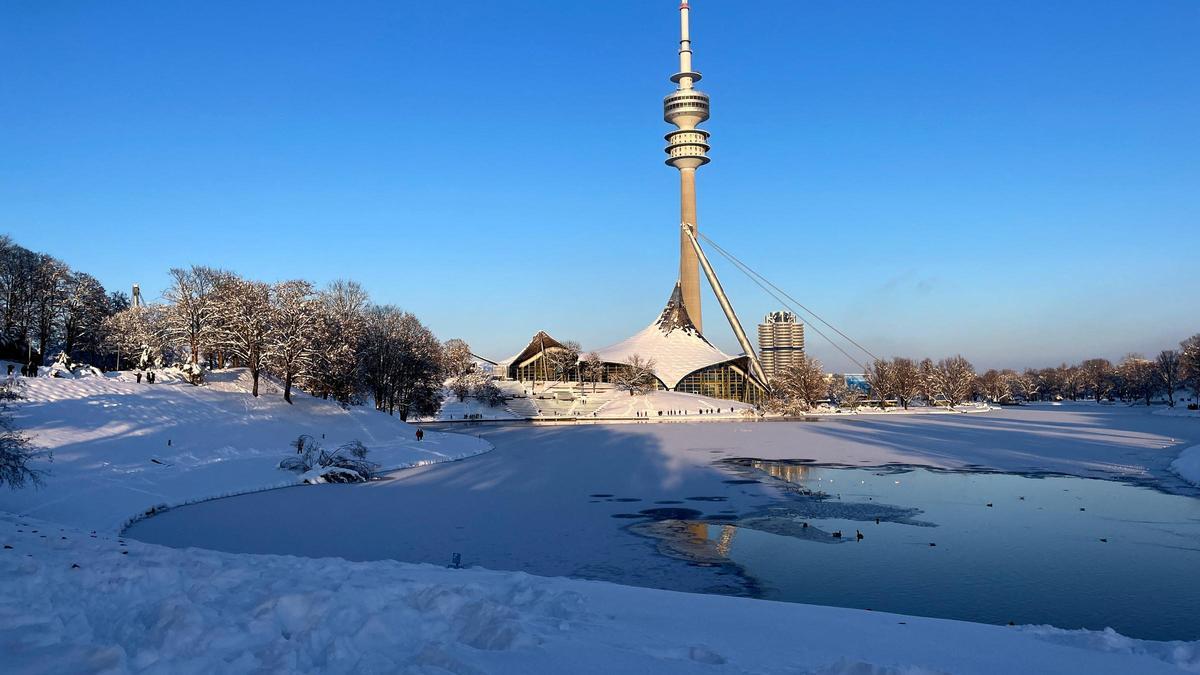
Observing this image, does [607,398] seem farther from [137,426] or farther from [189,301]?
[137,426]

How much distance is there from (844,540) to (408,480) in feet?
61.2

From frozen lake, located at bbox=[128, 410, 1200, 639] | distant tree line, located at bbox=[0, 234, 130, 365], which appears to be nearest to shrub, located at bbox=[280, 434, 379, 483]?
frozen lake, located at bbox=[128, 410, 1200, 639]

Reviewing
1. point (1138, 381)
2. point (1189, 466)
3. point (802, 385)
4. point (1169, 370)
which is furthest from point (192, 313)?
point (1138, 381)

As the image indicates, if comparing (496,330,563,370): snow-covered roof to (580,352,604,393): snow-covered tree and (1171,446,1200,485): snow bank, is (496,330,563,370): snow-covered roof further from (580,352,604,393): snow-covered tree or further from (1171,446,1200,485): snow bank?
(1171,446,1200,485): snow bank

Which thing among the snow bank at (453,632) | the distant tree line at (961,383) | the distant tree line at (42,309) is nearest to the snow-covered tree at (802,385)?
the distant tree line at (961,383)

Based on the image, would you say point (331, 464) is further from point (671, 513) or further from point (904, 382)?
point (904, 382)

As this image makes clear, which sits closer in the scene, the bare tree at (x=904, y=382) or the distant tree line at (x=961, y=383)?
the distant tree line at (x=961, y=383)

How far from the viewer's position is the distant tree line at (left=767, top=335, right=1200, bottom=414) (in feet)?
332

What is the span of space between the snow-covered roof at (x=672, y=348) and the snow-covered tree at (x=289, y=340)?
239 ft

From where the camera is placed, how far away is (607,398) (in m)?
102

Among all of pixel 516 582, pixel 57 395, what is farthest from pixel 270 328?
pixel 516 582

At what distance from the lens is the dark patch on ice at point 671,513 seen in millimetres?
20516

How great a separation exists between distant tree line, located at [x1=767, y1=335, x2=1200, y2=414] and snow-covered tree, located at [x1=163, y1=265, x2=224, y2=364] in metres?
57.8

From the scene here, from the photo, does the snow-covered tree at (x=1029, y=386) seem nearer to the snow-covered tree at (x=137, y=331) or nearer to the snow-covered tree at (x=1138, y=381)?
the snow-covered tree at (x=1138, y=381)
